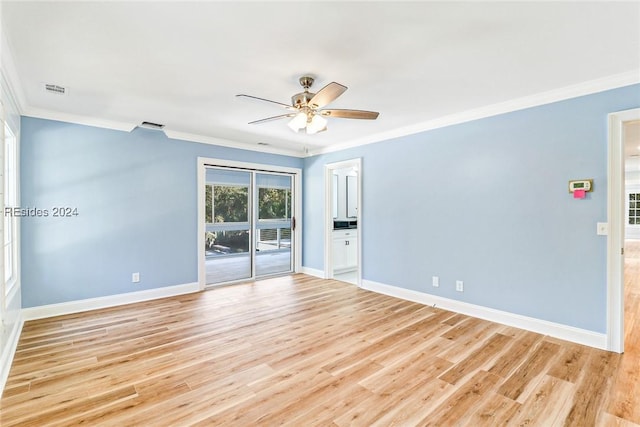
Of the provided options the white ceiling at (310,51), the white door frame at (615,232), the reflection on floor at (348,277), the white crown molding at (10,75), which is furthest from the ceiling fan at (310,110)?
the reflection on floor at (348,277)

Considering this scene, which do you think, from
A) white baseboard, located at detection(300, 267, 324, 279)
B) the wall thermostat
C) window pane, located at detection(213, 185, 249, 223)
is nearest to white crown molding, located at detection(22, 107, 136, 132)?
window pane, located at detection(213, 185, 249, 223)

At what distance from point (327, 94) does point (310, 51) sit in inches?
12.9

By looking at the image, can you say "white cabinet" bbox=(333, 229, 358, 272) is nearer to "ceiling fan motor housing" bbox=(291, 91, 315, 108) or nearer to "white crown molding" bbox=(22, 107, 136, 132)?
"ceiling fan motor housing" bbox=(291, 91, 315, 108)

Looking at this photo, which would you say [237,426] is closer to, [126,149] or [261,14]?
[261,14]

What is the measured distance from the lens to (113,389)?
2.23 metres

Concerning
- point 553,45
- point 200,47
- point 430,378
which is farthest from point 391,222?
point 200,47

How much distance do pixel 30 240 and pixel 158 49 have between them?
9.75ft

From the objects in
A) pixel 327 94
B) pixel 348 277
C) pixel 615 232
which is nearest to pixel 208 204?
pixel 348 277

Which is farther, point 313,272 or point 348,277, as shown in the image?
point 313,272

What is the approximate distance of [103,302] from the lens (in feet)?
13.2

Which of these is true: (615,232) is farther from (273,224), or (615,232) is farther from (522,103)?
(273,224)

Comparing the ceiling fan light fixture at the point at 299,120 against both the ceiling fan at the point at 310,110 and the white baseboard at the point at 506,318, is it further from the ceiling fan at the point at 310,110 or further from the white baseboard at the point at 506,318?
the white baseboard at the point at 506,318

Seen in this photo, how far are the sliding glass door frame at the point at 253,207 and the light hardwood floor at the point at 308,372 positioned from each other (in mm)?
1264

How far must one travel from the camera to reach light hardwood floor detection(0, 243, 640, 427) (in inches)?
77.1
